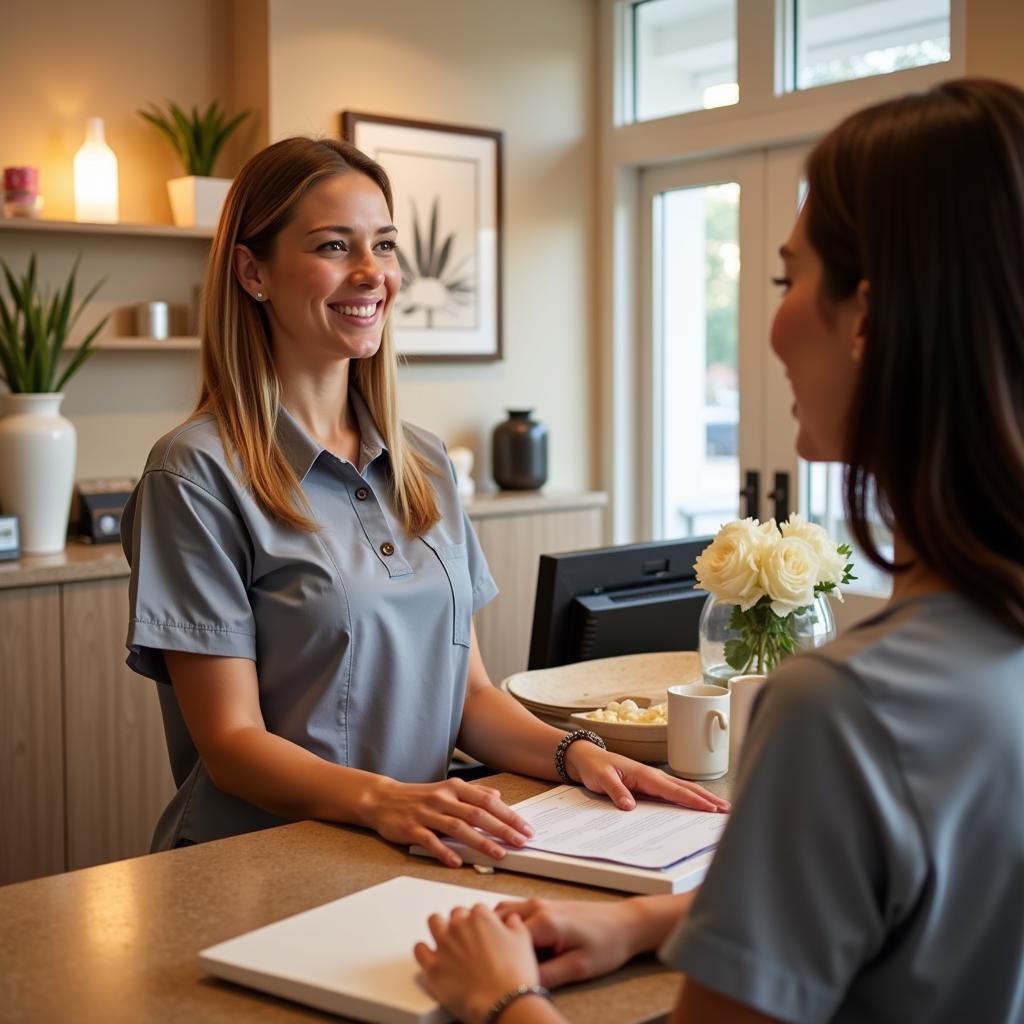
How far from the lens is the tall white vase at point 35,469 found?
3.34m

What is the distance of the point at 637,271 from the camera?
4832 millimetres

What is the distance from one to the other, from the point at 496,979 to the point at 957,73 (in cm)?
334

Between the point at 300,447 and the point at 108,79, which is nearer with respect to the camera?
the point at 300,447

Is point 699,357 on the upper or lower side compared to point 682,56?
lower

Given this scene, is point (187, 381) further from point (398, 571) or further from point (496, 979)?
point (496, 979)

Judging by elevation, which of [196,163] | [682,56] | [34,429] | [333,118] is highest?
[682,56]

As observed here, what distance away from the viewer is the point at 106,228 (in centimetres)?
358

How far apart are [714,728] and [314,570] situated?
553 mm

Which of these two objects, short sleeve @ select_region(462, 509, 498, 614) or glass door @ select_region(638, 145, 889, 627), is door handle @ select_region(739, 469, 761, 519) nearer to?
glass door @ select_region(638, 145, 889, 627)

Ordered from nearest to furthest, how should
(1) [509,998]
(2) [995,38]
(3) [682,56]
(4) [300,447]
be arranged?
(1) [509,998]
(4) [300,447]
(2) [995,38]
(3) [682,56]

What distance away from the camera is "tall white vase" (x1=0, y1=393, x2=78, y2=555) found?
3.34m

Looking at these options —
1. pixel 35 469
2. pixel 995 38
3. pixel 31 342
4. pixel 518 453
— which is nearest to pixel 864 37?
pixel 995 38

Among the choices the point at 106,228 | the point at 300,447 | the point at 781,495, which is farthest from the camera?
the point at 781,495

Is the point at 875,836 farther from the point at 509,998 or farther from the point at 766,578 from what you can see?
the point at 766,578
